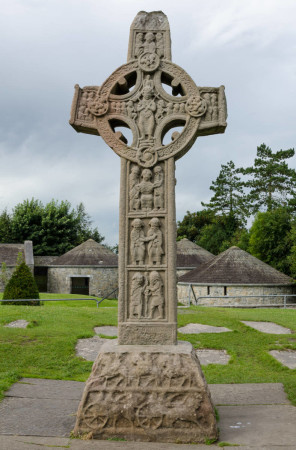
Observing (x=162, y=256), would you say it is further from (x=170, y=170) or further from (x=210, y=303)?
(x=210, y=303)

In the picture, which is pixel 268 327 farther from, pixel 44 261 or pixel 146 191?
pixel 44 261

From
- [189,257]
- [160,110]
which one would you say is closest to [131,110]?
[160,110]

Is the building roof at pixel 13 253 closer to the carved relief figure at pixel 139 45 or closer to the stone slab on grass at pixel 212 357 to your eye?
Result: the stone slab on grass at pixel 212 357

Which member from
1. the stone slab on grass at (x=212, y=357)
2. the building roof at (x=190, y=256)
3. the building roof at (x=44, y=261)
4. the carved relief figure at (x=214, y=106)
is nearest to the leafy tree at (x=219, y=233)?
the building roof at (x=190, y=256)

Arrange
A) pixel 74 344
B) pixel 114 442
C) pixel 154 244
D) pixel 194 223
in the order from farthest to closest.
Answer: pixel 194 223
pixel 74 344
pixel 154 244
pixel 114 442

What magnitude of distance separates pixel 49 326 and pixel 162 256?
213 inches

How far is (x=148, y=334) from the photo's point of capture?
4.23 metres

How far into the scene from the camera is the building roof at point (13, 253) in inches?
1137

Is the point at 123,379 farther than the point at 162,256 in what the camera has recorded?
No

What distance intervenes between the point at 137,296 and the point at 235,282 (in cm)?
1751

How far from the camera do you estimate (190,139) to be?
4.50 meters

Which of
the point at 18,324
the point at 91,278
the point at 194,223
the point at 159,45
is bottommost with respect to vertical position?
the point at 18,324

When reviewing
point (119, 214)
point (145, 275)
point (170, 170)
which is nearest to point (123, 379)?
point (145, 275)

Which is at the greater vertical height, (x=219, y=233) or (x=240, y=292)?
(x=219, y=233)
